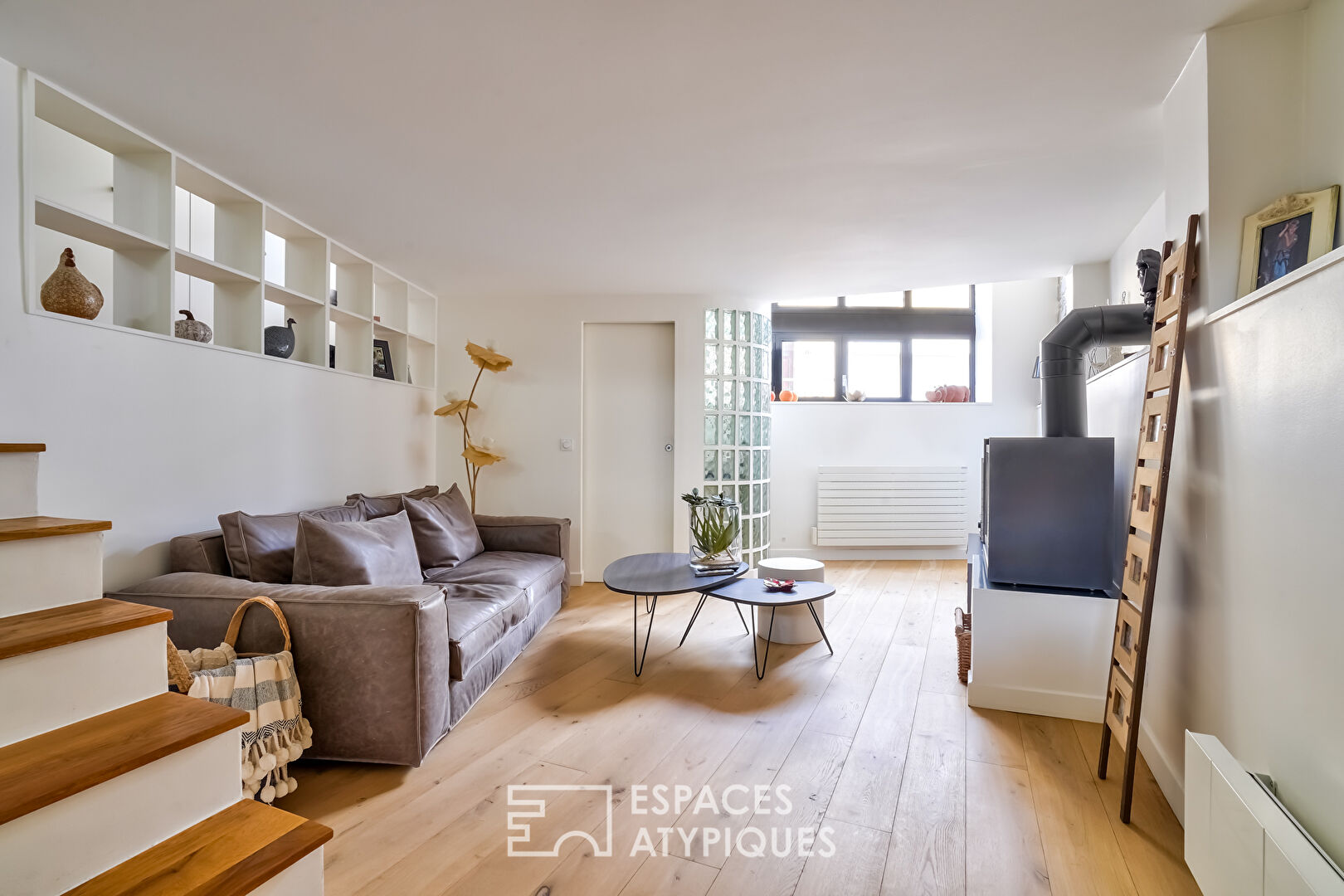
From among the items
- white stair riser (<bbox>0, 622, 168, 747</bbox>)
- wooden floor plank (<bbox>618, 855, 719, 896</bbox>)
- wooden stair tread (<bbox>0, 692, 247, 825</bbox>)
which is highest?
white stair riser (<bbox>0, 622, 168, 747</bbox>)

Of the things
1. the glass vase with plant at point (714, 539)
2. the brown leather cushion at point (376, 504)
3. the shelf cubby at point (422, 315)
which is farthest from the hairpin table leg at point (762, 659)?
the shelf cubby at point (422, 315)

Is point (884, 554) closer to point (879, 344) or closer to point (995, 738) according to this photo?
point (879, 344)

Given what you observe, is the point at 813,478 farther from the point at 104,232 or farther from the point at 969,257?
the point at 104,232

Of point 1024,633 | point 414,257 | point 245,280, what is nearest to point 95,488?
point 245,280

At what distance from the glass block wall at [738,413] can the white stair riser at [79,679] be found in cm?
387

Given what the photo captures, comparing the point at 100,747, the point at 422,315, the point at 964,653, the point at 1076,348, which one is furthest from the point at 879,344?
the point at 100,747

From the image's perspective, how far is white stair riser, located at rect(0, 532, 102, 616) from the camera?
4.47 feet

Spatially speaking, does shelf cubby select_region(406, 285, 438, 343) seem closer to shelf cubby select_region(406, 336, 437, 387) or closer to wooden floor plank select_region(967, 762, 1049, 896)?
shelf cubby select_region(406, 336, 437, 387)

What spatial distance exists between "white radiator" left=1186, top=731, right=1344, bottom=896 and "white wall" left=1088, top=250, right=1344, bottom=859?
119 mm

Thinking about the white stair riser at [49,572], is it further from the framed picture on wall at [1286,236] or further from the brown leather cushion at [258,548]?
the framed picture on wall at [1286,236]

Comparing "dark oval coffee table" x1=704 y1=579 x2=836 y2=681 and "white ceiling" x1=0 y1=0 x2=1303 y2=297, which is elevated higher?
"white ceiling" x1=0 y1=0 x2=1303 y2=297

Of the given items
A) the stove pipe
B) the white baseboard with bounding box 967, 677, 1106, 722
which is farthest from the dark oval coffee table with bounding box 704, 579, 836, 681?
the stove pipe

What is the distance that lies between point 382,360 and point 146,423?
193cm

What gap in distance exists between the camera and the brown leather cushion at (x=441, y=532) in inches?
141
